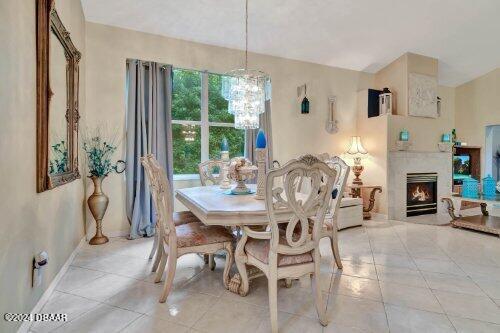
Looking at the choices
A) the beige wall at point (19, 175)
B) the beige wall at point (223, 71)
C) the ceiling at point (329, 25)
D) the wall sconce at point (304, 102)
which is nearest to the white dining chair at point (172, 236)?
the beige wall at point (19, 175)

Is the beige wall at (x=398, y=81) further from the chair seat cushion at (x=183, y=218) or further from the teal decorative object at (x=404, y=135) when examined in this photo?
the chair seat cushion at (x=183, y=218)

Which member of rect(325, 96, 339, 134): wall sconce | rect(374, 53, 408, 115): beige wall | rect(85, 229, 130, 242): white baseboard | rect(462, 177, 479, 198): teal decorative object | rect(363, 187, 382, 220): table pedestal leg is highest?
rect(374, 53, 408, 115): beige wall

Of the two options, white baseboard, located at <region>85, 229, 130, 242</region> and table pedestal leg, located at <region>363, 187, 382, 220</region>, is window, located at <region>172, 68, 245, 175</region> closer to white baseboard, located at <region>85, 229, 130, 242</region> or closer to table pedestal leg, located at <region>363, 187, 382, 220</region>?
white baseboard, located at <region>85, 229, 130, 242</region>

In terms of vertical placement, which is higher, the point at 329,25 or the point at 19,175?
the point at 329,25

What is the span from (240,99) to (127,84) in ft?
5.72

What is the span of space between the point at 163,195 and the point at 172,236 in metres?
0.30

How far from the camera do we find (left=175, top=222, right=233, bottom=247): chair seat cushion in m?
2.04

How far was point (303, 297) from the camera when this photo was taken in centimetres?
206

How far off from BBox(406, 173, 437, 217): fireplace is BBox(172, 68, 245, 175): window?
325 centimetres

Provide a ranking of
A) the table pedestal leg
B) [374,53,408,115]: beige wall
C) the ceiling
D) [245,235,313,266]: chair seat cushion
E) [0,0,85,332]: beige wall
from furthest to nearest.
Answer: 1. [374,53,408,115]: beige wall
2. the table pedestal leg
3. the ceiling
4. [245,235,313,266]: chair seat cushion
5. [0,0,85,332]: beige wall

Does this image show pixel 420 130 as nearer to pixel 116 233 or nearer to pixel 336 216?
pixel 336 216

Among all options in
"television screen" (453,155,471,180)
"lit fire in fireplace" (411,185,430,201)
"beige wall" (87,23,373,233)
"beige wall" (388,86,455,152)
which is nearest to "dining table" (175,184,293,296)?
"beige wall" (87,23,373,233)

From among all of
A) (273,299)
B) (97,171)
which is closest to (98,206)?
(97,171)

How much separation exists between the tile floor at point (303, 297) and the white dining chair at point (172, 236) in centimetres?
23
